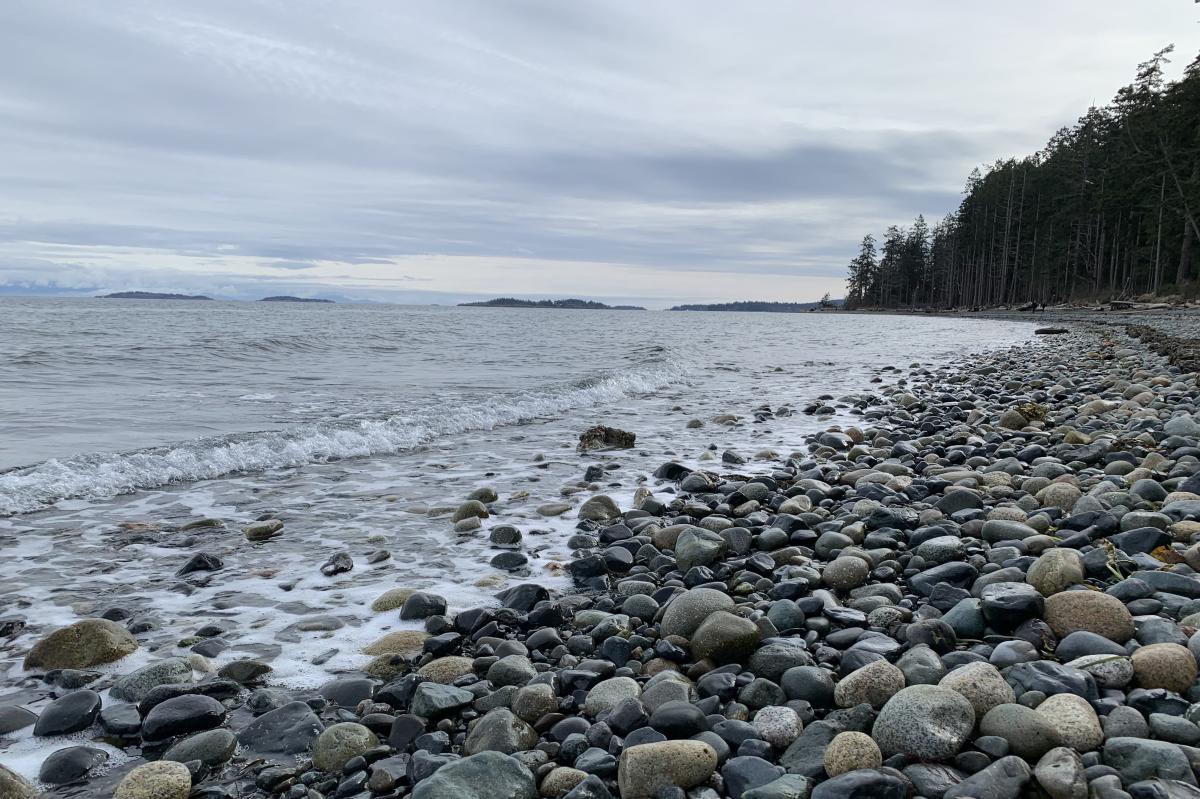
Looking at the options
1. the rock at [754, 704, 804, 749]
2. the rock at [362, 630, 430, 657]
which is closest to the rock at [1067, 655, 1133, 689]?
the rock at [754, 704, 804, 749]

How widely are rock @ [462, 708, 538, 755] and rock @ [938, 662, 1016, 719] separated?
4.94 ft

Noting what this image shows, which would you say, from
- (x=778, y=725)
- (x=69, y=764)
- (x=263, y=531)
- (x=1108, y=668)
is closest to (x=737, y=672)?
(x=778, y=725)

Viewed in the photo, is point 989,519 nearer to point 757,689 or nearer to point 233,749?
point 757,689

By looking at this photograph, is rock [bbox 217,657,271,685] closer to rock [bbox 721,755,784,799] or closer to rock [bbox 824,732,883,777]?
rock [bbox 721,755,784,799]

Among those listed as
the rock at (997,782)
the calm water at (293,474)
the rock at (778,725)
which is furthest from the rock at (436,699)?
the rock at (997,782)

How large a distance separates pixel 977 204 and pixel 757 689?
9492 cm

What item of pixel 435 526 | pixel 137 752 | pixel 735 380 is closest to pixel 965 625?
pixel 137 752

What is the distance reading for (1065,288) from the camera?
67562 millimetres

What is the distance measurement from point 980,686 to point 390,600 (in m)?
3.07

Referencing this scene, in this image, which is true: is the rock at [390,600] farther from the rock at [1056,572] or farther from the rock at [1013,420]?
the rock at [1013,420]

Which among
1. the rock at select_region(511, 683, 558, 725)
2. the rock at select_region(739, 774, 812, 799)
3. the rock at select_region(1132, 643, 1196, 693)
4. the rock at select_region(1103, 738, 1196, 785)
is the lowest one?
the rock at select_region(511, 683, 558, 725)

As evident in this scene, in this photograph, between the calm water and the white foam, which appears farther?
the white foam

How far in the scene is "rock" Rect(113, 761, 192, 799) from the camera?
95.4 inches

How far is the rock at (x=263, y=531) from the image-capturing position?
5.38 m
